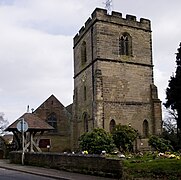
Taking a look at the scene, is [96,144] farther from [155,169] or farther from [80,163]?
[155,169]

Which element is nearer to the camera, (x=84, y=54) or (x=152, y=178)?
(x=152, y=178)

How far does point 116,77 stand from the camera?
124 ft

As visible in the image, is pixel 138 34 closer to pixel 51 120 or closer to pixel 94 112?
pixel 94 112

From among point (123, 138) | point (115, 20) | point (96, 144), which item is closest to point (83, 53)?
point (115, 20)

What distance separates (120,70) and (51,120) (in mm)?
12632

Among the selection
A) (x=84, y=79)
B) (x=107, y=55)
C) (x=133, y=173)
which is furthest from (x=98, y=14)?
(x=133, y=173)

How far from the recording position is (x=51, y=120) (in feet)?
151

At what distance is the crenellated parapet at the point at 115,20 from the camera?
37750 millimetres

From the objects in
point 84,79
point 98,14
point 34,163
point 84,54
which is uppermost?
point 98,14

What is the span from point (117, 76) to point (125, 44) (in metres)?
3.92

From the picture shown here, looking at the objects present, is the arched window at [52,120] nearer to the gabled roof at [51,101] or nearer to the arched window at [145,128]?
the gabled roof at [51,101]

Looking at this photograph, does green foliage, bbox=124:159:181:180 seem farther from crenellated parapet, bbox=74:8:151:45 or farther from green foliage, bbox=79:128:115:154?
crenellated parapet, bbox=74:8:151:45

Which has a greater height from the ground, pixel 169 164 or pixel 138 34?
pixel 138 34

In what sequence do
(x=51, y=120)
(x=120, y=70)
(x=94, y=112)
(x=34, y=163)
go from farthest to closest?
(x=51, y=120), (x=120, y=70), (x=94, y=112), (x=34, y=163)
